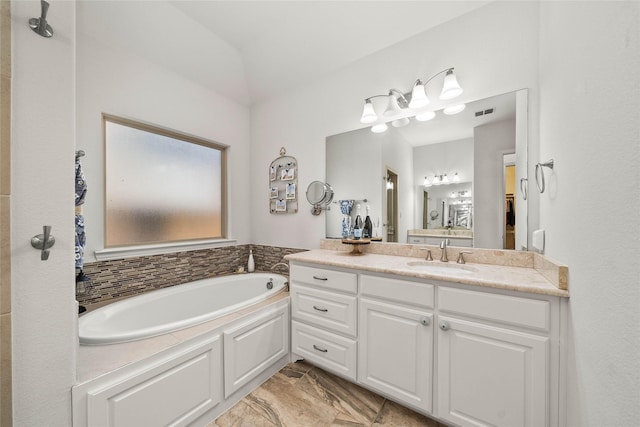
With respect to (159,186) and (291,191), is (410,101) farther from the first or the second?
(159,186)

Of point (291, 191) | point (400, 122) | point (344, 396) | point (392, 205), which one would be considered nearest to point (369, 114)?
point (400, 122)

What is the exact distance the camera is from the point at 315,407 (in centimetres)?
149

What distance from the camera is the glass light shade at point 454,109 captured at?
5.53 ft

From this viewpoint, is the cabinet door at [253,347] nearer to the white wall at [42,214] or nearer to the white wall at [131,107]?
the white wall at [42,214]

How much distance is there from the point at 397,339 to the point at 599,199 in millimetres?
1102

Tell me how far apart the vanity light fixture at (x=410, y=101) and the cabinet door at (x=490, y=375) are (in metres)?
1.44

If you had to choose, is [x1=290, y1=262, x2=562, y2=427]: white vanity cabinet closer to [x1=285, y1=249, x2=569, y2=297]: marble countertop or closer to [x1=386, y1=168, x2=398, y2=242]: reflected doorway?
[x1=285, y1=249, x2=569, y2=297]: marble countertop

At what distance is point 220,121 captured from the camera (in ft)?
8.49

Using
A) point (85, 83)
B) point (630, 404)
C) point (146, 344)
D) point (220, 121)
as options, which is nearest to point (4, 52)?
point (85, 83)

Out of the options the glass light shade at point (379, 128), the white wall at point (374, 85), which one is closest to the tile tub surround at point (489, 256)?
the white wall at point (374, 85)

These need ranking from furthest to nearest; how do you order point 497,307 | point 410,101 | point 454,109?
point 410,101 < point 454,109 < point 497,307

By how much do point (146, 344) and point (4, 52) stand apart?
1318 mm

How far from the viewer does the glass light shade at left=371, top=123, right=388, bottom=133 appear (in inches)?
79.1

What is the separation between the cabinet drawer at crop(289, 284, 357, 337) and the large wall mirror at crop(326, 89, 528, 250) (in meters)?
0.66
